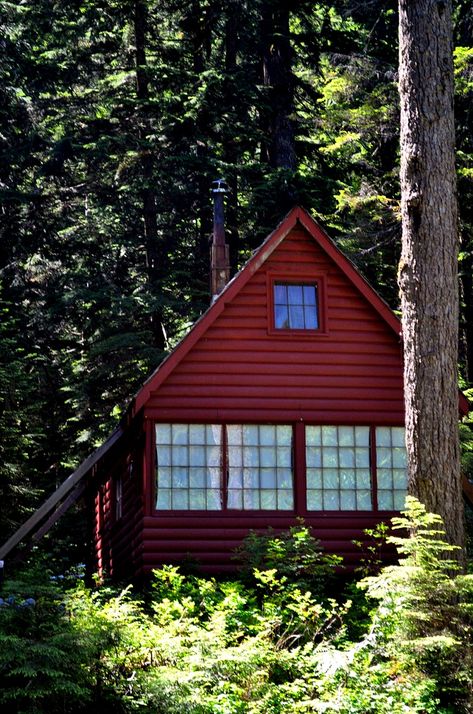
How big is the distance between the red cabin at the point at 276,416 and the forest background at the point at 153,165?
5.59 metres

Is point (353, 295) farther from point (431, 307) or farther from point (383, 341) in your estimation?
point (431, 307)

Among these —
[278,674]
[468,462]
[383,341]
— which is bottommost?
[278,674]

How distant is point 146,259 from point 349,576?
16.4m

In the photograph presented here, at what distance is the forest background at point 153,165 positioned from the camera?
28938 mm

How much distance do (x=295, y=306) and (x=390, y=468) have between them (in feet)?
10.3

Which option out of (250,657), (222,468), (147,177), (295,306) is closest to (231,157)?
(147,177)

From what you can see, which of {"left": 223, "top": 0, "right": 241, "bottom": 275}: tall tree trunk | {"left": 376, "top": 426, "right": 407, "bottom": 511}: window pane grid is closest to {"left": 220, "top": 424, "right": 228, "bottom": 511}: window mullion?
{"left": 376, "top": 426, "right": 407, "bottom": 511}: window pane grid

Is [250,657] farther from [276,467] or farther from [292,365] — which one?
[292,365]

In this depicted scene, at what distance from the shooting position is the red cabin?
66.8ft

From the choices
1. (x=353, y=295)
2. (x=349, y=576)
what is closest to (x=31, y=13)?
(x=353, y=295)

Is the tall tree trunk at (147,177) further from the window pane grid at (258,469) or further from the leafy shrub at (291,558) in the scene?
the leafy shrub at (291,558)

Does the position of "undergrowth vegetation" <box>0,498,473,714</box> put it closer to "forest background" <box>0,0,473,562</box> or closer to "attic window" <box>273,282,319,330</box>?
"attic window" <box>273,282,319,330</box>

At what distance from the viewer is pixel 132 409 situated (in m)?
20.6

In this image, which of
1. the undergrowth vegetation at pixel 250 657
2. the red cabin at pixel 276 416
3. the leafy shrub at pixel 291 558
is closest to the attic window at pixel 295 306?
the red cabin at pixel 276 416
